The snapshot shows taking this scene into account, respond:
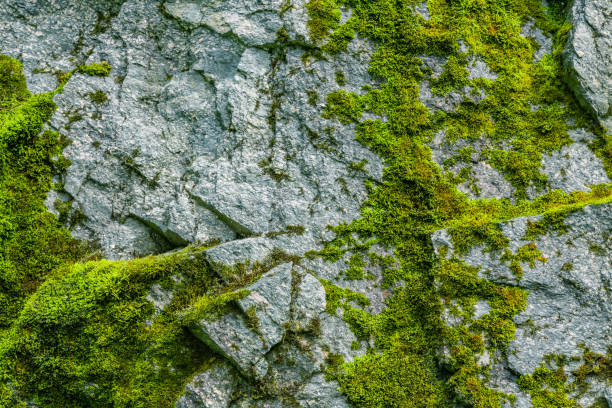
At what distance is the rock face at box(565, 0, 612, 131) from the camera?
7.23 meters

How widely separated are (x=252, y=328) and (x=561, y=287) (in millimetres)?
4313

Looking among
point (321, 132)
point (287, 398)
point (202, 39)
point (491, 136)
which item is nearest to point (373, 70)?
point (321, 132)

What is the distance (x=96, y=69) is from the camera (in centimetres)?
755

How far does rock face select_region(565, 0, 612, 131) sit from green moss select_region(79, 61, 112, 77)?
→ 27.1ft

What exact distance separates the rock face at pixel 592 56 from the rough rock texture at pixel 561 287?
2.16 metres

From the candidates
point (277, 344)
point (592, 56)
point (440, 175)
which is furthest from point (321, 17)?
point (277, 344)

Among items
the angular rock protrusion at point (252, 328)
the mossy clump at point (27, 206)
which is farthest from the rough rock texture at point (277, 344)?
the mossy clump at point (27, 206)

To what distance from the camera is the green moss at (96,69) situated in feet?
24.7

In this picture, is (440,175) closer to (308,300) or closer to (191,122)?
(308,300)

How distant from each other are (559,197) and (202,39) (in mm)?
6818

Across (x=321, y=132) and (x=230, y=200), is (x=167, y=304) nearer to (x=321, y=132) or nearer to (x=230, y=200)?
(x=230, y=200)

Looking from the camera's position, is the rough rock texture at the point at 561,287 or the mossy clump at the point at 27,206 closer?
the rough rock texture at the point at 561,287

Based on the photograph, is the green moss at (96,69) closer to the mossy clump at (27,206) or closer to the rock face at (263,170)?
the rock face at (263,170)

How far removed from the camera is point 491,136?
7.18 metres
